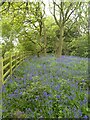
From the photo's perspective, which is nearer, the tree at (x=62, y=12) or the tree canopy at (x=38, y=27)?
the tree canopy at (x=38, y=27)

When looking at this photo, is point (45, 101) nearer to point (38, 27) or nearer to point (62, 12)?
point (62, 12)

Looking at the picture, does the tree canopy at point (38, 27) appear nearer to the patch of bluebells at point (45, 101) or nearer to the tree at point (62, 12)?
the tree at point (62, 12)

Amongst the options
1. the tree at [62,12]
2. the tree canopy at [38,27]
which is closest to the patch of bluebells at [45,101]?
the tree canopy at [38,27]

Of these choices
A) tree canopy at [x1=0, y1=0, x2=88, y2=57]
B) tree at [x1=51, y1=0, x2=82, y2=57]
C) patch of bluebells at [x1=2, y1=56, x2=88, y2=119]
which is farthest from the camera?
tree at [x1=51, y1=0, x2=82, y2=57]

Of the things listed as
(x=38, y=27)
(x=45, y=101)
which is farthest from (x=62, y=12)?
(x=45, y=101)

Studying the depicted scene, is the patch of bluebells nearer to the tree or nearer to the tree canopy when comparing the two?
the tree canopy

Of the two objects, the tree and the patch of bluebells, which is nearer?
the patch of bluebells

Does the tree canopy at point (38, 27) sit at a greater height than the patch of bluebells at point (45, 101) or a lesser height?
greater

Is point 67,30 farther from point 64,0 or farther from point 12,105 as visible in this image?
point 12,105

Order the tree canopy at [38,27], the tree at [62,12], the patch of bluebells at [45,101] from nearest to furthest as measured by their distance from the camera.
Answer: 1. the patch of bluebells at [45,101]
2. the tree canopy at [38,27]
3. the tree at [62,12]

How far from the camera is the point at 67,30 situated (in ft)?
66.3

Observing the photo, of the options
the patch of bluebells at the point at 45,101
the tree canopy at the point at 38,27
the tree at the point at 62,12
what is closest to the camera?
the patch of bluebells at the point at 45,101

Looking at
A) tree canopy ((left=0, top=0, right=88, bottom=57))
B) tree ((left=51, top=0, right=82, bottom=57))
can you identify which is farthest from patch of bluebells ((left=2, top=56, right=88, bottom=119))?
tree ((left=51, top=0, right=82, bottom=57))

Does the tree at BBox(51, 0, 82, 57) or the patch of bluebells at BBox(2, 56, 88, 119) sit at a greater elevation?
the tree at BBox(51, 0, 82, 57)
